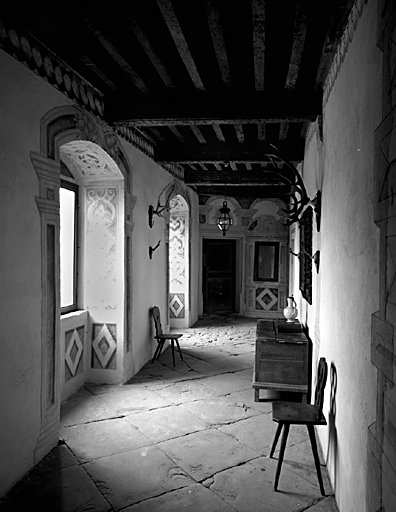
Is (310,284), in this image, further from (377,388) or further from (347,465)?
(377,388)

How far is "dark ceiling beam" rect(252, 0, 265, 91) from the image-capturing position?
2.45m

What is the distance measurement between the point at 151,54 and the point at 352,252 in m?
2.12

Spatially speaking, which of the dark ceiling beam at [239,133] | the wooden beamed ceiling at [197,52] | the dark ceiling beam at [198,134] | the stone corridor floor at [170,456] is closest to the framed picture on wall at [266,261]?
the dark ceiling beam at [239,133]

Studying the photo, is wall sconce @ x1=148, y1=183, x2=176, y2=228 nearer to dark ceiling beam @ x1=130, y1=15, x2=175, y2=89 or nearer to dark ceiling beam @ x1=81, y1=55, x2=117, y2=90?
dark ceiling beam @ x1=81, y1=55, x2=117, y2=90

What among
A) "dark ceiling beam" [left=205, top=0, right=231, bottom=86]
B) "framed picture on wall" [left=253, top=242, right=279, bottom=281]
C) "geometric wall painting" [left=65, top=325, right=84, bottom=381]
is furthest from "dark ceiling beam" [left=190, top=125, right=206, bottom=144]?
"framed picture on wall" [left=253, top=242, right=279, bottom=281]

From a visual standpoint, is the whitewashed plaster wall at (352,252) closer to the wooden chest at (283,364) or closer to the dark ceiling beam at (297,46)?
the dark ceiling beam at (297,46)

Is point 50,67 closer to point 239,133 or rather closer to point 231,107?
point 231,107

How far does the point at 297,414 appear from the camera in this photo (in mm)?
2875

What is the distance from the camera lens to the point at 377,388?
1647 mm

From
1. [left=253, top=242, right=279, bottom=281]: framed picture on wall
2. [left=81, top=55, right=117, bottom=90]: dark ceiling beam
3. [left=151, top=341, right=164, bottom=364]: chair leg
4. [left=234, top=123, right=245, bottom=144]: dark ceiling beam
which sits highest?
[left=81, top=55, right=117, bottom=90]: dark ceiling beam

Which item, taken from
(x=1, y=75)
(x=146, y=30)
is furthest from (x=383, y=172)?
(x=1, y=75)

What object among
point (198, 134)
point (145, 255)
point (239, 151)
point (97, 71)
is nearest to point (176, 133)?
point (198, 134)

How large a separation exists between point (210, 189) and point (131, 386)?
592 centimetres

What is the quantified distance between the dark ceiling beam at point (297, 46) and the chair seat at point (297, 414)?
102 inches
